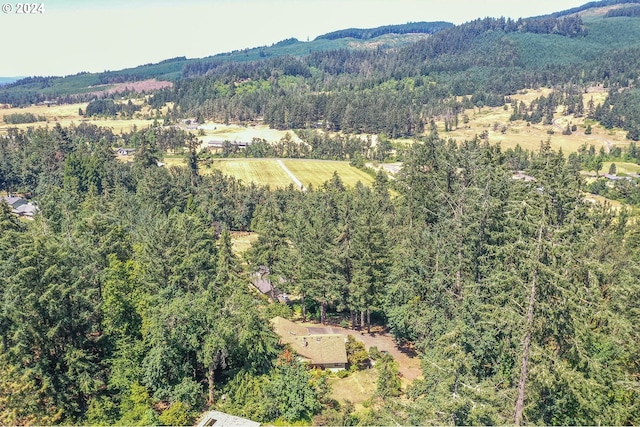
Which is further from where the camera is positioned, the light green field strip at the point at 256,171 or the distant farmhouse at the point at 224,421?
the light green field strip at the point at 256,171

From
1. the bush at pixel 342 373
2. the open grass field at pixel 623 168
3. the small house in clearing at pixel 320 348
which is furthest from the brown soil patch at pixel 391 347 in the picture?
the open grass field at pixel 623 168

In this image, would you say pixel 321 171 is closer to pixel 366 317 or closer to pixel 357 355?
pixel 366 317

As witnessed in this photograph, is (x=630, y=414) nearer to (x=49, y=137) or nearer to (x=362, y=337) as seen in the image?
(x=362, y=337)

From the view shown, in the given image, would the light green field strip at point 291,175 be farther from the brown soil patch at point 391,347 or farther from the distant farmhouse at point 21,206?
the brown soil patch at point 391,347

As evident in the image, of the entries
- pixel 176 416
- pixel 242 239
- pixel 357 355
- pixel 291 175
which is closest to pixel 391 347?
pixel 357 355

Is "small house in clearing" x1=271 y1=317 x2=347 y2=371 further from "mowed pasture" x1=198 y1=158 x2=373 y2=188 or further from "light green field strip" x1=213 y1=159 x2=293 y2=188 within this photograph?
"light green field strip" x1=213 y1=159 x2=293 y2=188

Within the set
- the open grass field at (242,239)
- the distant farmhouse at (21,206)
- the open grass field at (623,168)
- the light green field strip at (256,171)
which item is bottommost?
the open grass field at (623,168)

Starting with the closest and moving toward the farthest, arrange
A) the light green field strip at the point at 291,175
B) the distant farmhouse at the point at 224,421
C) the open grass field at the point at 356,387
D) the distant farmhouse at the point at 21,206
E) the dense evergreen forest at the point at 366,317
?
1. the dense evergreen forest at the point at 366,317
2. the distant farmhouse at the point at 224,421
3. the open grass field at the point at 356,387
4. the distant farmhouse at the point at 21,206
5. the light green field strip at the point at 291,175

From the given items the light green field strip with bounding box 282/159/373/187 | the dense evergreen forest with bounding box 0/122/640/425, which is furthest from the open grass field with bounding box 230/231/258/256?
the light green field strip with bounding box 282/159/373/187

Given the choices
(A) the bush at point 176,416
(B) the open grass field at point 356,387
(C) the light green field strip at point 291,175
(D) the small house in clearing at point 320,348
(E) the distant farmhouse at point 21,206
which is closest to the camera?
(A) the bush at point 176,416
